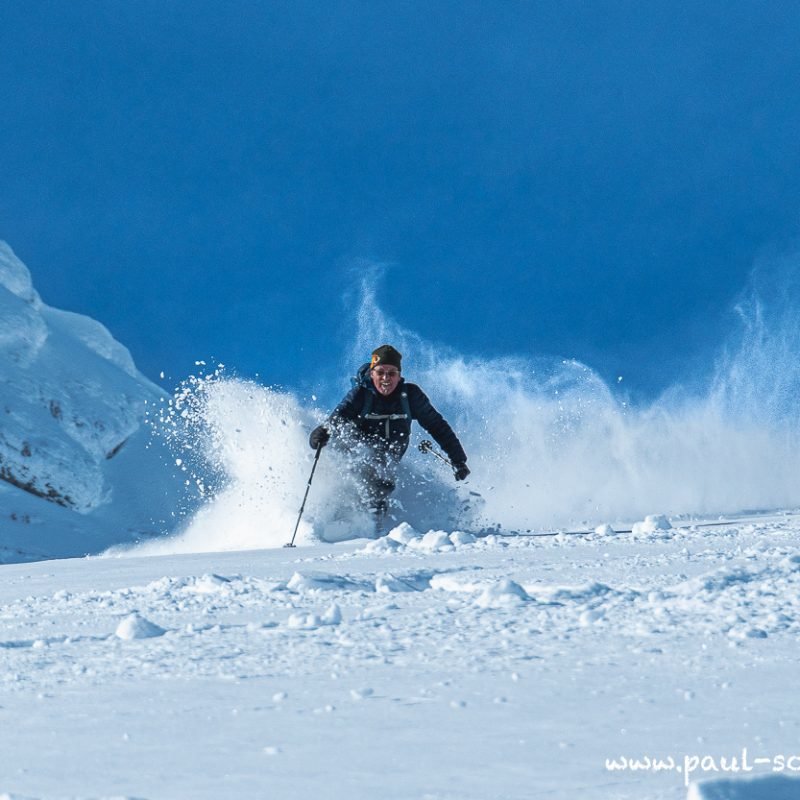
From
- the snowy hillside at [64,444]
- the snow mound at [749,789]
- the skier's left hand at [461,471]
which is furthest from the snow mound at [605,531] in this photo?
the snowy hillside at [64,444]

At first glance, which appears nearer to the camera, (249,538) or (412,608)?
(412,608)

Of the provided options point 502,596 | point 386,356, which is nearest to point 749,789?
point 502,596

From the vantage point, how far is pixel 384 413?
1024 cm

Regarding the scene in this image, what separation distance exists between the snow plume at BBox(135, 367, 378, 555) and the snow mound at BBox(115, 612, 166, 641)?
6.24 metres

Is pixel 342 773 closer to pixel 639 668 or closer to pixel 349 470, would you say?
pixel 639 668

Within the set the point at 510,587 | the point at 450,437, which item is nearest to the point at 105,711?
the point at 510,587

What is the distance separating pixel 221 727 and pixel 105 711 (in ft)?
1.25

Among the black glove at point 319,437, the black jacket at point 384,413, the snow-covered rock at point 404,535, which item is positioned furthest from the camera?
the black jacket at point 384,413

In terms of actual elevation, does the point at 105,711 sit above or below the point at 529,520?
below

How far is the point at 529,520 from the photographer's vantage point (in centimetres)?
1370

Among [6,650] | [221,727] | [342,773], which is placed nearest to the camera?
[342,773]

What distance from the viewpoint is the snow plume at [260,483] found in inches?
413

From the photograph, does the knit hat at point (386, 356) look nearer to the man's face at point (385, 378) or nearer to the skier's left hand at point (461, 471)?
the man's face at point (385, 378)

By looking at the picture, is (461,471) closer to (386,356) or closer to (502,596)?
(386,356)
